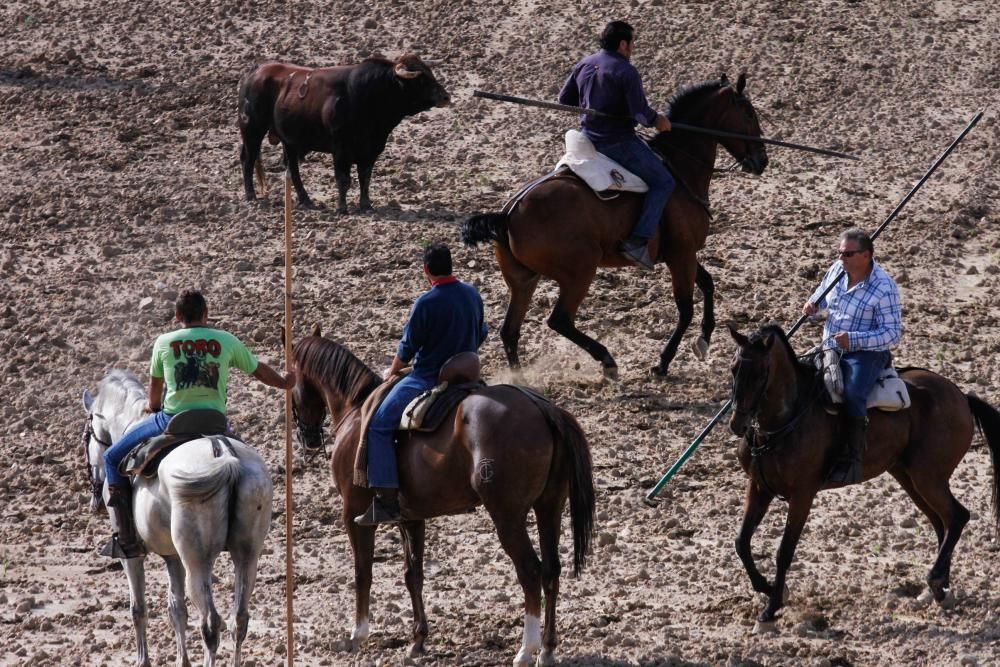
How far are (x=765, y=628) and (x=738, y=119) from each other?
19.8 feet

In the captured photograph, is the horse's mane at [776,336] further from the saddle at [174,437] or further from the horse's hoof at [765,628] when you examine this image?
the saddle at [174,437]

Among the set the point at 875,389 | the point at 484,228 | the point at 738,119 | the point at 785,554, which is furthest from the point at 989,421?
the point at 738,119

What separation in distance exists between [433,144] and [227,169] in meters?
2.42

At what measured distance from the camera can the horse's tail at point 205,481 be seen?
8.91m

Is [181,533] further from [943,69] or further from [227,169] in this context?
[943,69]

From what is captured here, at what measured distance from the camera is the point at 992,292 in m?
15.6

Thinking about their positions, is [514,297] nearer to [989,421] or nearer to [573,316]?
[573,316]

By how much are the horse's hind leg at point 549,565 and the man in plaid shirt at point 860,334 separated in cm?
184

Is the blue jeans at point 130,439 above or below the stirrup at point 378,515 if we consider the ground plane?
above

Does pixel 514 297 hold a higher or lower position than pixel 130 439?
lower

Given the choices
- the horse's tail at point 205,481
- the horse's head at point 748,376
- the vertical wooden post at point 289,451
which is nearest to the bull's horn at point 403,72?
the vertical wooden post at point 289,451

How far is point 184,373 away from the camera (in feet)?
30.5

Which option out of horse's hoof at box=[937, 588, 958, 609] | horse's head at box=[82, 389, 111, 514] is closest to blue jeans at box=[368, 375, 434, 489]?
horse's head at box=[82, 389, 111, 514]

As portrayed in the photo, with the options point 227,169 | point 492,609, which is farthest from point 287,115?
point 492,609
